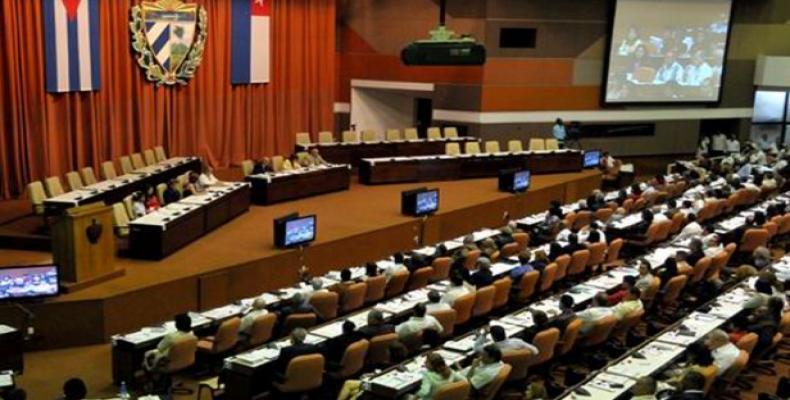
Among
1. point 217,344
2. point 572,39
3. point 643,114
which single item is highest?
point 572,39

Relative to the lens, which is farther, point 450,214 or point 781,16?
point 781,16

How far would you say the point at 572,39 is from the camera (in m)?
24.7

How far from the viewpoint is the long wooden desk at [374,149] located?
65.5 ft

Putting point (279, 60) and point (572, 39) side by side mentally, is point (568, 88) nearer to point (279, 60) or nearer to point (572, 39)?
point (572, 39)

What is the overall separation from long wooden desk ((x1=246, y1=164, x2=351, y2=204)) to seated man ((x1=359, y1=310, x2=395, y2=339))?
7.40 meters

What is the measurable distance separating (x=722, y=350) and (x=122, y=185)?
10.1 m

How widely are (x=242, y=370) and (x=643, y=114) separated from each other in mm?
20016

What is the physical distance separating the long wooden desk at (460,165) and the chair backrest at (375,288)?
24.7 feet

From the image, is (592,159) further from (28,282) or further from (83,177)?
(28,282)

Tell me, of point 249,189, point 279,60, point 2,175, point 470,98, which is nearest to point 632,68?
point 470,98

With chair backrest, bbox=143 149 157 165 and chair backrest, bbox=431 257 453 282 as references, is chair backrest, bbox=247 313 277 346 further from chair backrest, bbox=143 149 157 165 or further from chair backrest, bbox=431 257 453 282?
chair backrest, bbox=143 149 157 165

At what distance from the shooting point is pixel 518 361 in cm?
886

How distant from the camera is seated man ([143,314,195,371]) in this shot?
8961mm

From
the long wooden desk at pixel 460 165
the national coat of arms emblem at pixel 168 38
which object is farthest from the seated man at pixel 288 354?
the national coat of arms emblem at pixel 168 38
